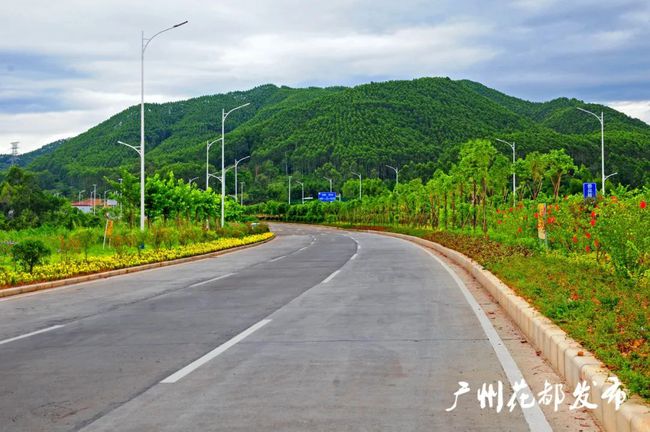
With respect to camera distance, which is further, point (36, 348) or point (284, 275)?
point (284, 275)

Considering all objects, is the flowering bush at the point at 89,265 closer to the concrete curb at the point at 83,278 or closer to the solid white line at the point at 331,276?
the concrete curb at the point at 83,278

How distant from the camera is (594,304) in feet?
30.7

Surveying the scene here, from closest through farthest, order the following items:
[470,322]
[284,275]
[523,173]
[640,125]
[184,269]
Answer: [470,322]
[284,275]
[184,269]
[523,173]
[640,125]

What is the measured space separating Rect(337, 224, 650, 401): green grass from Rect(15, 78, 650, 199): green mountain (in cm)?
10050

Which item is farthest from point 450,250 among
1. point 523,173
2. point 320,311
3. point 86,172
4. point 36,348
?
point 86,172

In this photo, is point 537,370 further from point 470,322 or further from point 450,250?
point 450,250

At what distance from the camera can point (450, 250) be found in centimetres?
2836

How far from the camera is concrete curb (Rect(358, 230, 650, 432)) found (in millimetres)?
4941

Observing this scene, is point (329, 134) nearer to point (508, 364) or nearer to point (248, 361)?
point (248, 361)

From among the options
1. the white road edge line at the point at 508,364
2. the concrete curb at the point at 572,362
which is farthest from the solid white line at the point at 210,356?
the concrete curb at the point at 572,362

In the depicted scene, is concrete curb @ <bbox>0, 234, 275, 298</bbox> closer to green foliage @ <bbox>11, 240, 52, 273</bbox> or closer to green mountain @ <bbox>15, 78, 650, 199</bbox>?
green foliage @ <bbox>11, 240, 52, 273</bbox>

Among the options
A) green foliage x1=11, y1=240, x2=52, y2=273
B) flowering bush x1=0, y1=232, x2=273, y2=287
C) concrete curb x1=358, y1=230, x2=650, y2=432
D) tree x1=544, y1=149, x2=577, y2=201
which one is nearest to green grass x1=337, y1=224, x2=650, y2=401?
concrete curb x1=358, y1=230, x2=650, y2=432

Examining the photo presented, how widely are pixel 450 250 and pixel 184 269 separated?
10.4 m

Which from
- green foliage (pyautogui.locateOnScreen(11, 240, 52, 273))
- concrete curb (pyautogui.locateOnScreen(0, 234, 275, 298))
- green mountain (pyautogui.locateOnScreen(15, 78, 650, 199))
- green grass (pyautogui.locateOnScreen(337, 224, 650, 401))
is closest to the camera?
green grass (pyautogui.locateOnScreen(337, 224, 650, 401))
